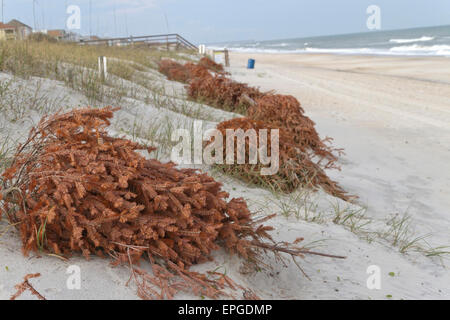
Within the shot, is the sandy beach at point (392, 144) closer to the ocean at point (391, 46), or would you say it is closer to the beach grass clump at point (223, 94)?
the beach grass clump at point (223, 94)

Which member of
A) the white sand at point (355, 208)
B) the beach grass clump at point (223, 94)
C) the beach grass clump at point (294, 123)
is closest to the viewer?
the white sand at point (355, 208)

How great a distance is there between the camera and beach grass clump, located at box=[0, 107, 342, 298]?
2.04 m

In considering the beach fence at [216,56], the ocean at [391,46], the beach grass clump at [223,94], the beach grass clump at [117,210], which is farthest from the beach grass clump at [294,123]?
the ocean at [391,46]

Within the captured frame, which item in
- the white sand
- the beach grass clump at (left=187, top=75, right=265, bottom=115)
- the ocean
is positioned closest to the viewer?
the white sand

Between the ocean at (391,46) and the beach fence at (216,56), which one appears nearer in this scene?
the beach fence at (216,56)

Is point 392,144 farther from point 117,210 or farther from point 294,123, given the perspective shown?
point 117,210

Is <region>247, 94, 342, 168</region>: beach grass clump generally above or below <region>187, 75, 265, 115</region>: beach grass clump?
below

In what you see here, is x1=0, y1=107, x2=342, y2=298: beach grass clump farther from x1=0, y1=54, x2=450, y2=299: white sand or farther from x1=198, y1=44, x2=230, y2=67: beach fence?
x1=198, y1=44, x2=230, y2=67: beach fence

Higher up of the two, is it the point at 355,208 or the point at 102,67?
the point at 102,67

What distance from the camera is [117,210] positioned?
2.13 meters

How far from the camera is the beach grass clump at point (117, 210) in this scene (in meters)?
2.04

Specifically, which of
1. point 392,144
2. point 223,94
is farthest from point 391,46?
point 223,94

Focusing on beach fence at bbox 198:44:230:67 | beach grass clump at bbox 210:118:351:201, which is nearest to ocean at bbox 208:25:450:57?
beach fence at bbox 198:44:230:67
